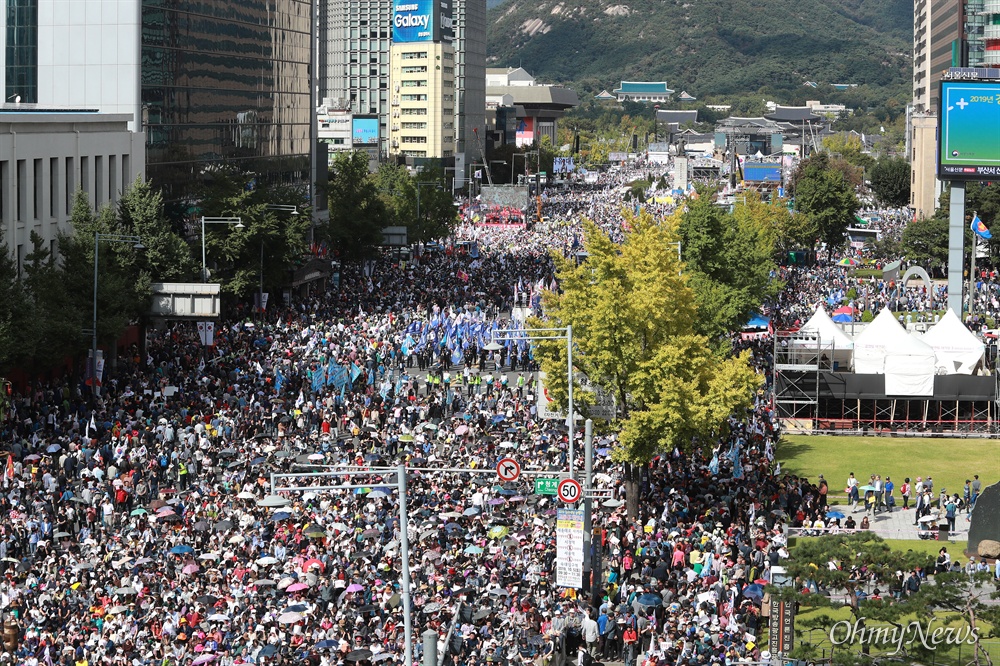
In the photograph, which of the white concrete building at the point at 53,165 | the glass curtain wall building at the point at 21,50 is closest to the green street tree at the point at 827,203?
the glass curtain wall building at the point at 21,50

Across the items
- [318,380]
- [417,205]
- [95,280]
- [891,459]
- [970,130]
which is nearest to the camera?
[95,280]

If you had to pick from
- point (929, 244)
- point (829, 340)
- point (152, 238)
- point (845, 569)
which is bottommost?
point (845, 569)

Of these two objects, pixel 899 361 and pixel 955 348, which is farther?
pixel 955 348

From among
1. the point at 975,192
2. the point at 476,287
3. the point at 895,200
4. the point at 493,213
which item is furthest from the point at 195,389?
the point at 895,200

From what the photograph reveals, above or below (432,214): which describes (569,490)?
below

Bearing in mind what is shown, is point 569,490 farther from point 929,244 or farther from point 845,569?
point 929,244

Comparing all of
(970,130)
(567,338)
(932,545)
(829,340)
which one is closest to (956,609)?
(567,338)

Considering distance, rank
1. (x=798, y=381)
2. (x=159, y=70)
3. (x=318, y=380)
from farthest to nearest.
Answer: (x=159, y=70), (x=798, y=381), (x=318, y=380)

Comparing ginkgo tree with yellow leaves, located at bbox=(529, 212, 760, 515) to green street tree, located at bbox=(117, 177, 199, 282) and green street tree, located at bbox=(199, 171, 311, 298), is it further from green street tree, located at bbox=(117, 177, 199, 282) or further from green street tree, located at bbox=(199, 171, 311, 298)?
green street tree, located at bbox=(199, 171, 311, 298)
